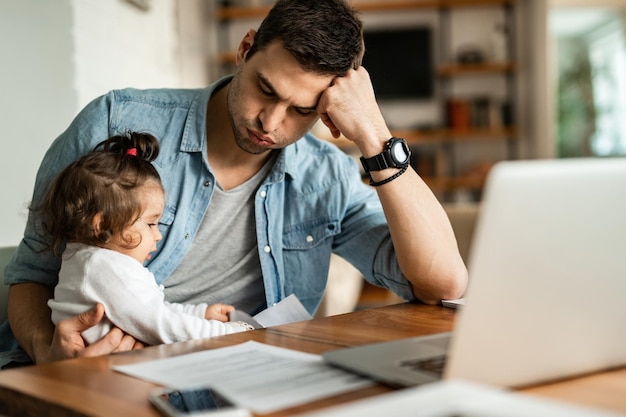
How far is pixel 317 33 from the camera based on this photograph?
1.42m

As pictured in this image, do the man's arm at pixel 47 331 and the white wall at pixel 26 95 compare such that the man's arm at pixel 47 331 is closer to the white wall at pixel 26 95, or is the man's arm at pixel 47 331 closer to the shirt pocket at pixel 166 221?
the shirt pocket at pixel 166 221

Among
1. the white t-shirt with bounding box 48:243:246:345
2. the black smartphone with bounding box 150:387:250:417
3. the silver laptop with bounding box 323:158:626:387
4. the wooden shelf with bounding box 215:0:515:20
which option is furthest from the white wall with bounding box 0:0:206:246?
the wooden shelf with bounding box 215:0:515:20

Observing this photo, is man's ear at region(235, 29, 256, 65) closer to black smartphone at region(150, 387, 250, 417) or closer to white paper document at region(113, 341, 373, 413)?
white paper document at region(113, 341, 373, 413)

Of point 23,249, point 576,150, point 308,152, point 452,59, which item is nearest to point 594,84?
point 576,150

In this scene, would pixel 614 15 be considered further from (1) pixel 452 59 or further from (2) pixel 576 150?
(1) pixel 452 59

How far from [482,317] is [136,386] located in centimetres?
36

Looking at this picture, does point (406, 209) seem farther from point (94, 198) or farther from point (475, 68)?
point (475, 68)

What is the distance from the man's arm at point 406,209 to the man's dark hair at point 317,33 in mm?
60

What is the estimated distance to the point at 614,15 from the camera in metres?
8.88

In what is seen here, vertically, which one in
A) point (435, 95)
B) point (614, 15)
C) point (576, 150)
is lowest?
point (576, 150)

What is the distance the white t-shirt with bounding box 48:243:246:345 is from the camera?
119 centimetres

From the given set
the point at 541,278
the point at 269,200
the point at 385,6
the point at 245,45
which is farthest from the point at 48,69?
the point at 385,6

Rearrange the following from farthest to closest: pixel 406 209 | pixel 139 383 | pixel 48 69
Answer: pixel 48 69, pixel 406 209, pixel 139 383

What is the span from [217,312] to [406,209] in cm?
40
